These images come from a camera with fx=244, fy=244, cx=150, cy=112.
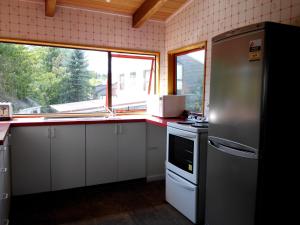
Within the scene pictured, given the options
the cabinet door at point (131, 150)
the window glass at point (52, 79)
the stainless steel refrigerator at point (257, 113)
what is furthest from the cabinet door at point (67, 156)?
the stainless steel refrigerator at point (257, 113)

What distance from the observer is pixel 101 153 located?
322 centimetres

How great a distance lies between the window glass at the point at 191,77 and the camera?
3342mm

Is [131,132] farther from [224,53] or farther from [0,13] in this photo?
[0,13]

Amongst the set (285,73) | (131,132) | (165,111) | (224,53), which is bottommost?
(131,132)

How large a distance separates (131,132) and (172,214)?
1.21 metres

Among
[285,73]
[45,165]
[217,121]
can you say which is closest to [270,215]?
[217,121]

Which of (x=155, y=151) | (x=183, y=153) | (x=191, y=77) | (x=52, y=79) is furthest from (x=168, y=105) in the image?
(x=52, y=79)

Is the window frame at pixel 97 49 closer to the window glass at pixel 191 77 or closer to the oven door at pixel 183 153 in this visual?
the window glass at pixel 191 77

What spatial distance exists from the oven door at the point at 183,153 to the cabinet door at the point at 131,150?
29.2 inches

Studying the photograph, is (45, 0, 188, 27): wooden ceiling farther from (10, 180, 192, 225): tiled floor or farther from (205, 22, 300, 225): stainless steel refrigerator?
(10, 180, 192, 225): tiled floor

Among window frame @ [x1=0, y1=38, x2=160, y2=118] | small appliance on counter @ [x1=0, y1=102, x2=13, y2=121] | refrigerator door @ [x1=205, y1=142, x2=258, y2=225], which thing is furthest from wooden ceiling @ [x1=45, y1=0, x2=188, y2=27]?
refrigerator door @ [x1=205, y1=142, x2=258, y2=225]

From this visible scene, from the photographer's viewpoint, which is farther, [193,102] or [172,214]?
[193,102]

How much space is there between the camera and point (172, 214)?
2.62 m

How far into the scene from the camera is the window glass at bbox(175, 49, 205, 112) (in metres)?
3.34
